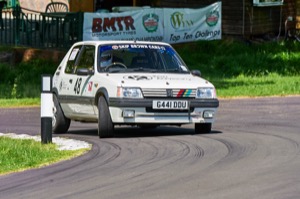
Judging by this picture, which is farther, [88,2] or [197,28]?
[88,2]

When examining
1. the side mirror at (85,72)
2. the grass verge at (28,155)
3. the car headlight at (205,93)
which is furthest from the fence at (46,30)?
the grass verge at (28,155)

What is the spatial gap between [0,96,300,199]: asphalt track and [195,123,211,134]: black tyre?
0.21 m

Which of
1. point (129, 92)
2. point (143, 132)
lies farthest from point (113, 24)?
point (129, 92)

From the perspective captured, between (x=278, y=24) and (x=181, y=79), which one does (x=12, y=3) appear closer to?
(x=278, y=24)

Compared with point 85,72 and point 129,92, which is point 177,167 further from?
point 85,72

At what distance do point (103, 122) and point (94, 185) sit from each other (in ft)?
15.8

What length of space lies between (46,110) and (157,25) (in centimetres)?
2010

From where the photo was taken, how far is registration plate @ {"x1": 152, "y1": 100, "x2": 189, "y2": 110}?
15.4m

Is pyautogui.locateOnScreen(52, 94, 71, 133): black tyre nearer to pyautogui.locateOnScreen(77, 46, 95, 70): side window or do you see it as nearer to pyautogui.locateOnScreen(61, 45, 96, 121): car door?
pyautogui.locateOnScreen(61, 45, 96, 121): car door

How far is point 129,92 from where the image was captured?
1546 cm

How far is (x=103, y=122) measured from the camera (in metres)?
15.6

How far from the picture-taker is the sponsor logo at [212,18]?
36.3 metres

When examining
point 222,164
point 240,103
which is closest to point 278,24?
point 240,103

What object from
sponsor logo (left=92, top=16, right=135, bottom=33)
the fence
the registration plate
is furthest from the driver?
sponsor logo (left=92, top=16, right=135, bottom=33)
